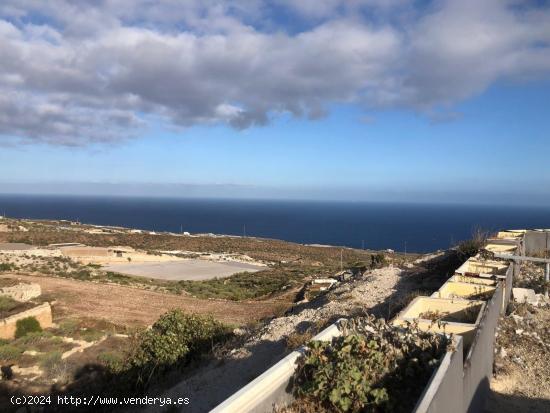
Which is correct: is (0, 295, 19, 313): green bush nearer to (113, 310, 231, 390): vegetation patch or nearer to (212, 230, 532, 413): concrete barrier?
(113, 310, 231, 390): vegetation patch

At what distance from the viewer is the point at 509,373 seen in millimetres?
7859

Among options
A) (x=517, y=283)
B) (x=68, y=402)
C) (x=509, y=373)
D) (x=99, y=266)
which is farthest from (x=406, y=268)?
(x=99, y=266)

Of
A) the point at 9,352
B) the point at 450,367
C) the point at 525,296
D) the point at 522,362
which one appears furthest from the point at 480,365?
the point at 9,352

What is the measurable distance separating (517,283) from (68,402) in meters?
11.8

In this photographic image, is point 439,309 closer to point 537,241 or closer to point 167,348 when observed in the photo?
point 167,348

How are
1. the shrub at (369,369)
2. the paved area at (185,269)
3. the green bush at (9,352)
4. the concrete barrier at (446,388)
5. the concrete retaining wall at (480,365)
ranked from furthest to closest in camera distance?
the paved area at (185,269) → the green bush at (9,352) → the concrete retaining wall at (480,365) → the shrub at (369,369) → the concrete barrier at (446,388)

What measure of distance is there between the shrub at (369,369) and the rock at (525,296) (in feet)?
20.6

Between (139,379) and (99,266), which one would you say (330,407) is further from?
(99,266)

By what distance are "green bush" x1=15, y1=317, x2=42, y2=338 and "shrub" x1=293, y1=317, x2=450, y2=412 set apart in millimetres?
12792

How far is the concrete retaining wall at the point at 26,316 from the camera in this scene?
48.9 feet

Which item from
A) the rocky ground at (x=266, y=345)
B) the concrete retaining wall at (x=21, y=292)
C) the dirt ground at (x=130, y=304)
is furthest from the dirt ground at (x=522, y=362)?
the concrete retaining wall at (x=21, y=292)

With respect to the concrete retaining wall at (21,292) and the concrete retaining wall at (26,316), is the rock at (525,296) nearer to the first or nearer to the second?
the concrete retaining wall at (26,316)

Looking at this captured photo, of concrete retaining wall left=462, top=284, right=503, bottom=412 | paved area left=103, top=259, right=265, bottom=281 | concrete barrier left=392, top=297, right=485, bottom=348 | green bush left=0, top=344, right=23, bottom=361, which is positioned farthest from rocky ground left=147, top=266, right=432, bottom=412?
paved area left=103, top=259, right=265, bottom=281

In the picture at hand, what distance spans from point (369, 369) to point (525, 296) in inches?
305
